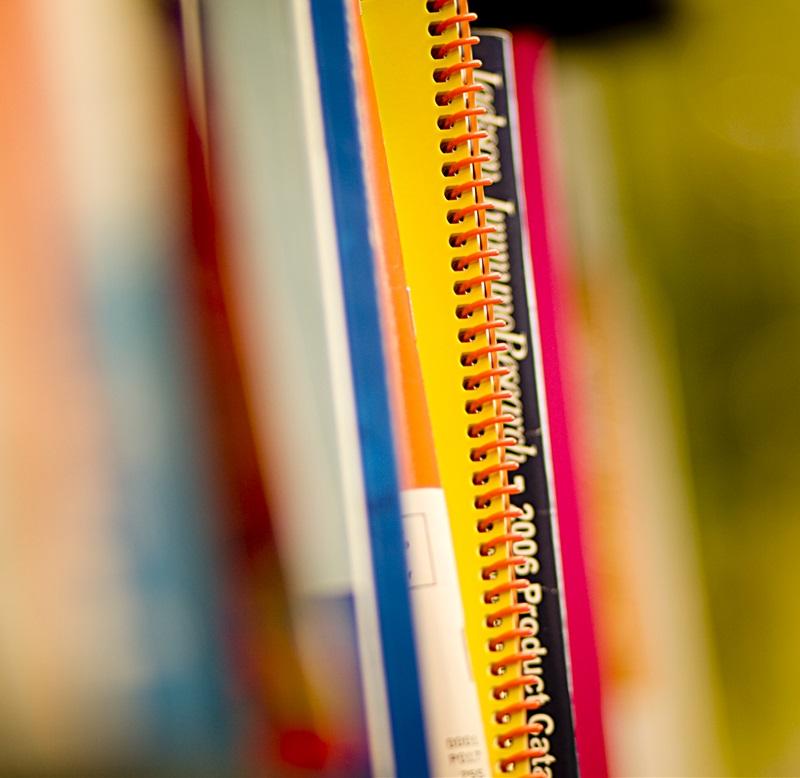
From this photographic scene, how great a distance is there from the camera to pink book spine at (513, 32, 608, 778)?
50 centimetres

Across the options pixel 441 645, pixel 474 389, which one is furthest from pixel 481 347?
pixel 441 645

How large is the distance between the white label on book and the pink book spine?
0.11 metres

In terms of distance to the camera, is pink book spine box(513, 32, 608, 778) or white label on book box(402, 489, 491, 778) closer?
white label on book box(402, 489, 491, 778)

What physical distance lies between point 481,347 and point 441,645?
0.46 ft

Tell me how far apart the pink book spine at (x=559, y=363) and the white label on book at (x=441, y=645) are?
0.11 m

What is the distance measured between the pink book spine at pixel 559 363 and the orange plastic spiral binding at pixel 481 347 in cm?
6

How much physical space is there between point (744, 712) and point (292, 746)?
0.35m

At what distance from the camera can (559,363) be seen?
54 centimetres

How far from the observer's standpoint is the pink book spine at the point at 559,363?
50 centimetres

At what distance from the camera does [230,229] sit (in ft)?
1.32

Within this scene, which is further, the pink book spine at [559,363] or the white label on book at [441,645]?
the pink book spine at [559,363]

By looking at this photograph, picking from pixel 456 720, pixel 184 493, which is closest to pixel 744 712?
pixel 456 720

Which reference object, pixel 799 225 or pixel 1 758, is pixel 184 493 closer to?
pixel 1 758

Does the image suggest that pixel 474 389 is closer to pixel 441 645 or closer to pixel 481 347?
pixel 481 347
